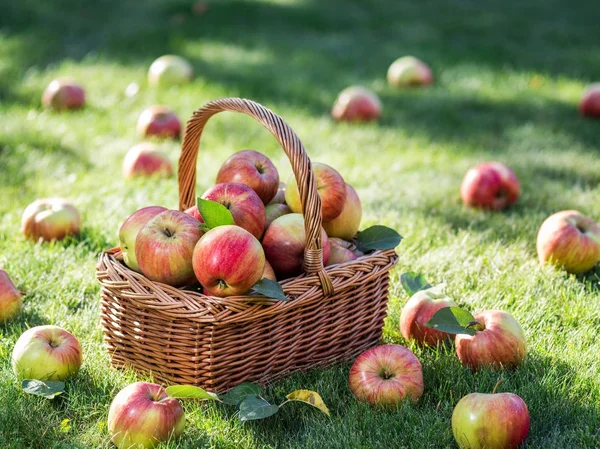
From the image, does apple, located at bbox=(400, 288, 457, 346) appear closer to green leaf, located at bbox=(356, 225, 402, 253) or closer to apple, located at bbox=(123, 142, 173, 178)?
green leaf, located at bbox=(356, 225, 402, 253)

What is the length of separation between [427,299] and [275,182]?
0.71 meters

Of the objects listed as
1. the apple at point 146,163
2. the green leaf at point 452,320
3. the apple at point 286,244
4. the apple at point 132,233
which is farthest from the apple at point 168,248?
the apple at point 146,163

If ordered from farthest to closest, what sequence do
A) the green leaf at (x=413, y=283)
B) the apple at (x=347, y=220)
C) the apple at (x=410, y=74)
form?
the apple at (x=410, y=74) < the green leaf at (x=413, y=283) < the apple at (x=347, y=220)

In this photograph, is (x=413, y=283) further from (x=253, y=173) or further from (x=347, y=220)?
(x=253, y=173)

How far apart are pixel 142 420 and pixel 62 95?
383 centimetres

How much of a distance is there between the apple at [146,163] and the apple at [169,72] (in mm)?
1739

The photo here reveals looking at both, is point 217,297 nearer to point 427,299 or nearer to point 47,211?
point 427,299

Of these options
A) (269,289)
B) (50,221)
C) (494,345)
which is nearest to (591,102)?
(494,345)

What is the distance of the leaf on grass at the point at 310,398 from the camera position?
2285mm

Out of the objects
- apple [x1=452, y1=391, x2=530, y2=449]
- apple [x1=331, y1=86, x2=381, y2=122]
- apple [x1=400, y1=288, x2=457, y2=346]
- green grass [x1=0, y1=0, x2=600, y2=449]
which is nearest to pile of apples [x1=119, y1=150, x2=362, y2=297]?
apple [x1=400, y1=288, x2=457, y2=346]

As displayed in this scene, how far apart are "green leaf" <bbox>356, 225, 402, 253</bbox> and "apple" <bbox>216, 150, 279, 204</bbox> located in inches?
14.8

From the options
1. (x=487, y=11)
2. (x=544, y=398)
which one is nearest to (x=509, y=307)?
(x=544, y=398)

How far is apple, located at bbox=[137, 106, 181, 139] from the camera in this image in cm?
493

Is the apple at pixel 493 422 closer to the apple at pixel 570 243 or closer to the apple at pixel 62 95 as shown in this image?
the apple at pixel 570 243
